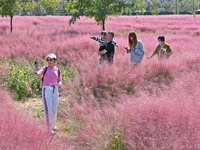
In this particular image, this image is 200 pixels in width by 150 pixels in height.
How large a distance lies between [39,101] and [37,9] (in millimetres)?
71130

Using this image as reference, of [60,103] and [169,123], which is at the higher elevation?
[169,123]

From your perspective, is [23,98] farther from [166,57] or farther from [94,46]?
[94,46]

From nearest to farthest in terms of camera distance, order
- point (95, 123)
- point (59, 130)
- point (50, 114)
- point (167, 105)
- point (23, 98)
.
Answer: point (167, 105)
point (95, 123)
point (50, 114)
point (59, 130)
point (23, 98)

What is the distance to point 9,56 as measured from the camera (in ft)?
31.7

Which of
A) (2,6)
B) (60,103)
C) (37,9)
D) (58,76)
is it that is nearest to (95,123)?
(58,76)

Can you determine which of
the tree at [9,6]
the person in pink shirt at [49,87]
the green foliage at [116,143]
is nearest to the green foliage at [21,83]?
the person in pink shirt at [49,87]

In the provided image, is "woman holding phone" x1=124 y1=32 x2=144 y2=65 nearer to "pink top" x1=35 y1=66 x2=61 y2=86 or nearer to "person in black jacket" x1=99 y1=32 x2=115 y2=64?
"person in black jacket" x1=99 y1=32 x2=115 y2=64

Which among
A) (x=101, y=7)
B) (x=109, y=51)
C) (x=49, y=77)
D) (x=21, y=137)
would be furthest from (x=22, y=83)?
(x=101, y=7)

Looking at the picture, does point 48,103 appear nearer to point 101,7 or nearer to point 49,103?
point 49,103

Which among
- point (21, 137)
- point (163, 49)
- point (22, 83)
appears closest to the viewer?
point (21, 137)

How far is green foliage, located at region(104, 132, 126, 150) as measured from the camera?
3.41 meters

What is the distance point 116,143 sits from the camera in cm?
343

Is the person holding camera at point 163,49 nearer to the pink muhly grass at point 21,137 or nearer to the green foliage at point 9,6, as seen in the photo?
the pink muhly grass at point 21,137

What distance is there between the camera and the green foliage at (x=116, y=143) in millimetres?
3407
